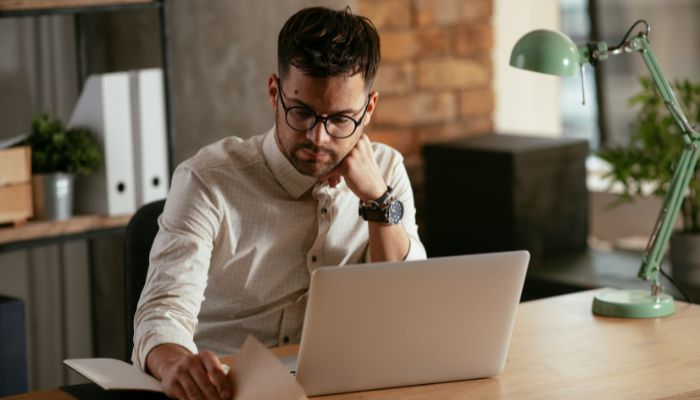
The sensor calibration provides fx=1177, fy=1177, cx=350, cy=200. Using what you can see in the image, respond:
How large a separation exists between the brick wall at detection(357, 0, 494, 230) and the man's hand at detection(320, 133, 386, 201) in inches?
54.3

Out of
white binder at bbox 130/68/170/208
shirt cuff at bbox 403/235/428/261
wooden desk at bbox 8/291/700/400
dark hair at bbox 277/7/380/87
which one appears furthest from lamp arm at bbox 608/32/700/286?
white binder at bbox 130/68/170/208

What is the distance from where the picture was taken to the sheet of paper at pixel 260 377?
4.99ft

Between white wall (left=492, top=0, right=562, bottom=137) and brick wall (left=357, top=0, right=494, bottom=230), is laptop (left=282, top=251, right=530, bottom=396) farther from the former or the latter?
white wall (left=492, top=0, right=562, bottom=137)

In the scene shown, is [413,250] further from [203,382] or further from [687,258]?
[687,258]

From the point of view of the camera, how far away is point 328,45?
198cm

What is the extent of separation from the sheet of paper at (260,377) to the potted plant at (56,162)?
1400 mm

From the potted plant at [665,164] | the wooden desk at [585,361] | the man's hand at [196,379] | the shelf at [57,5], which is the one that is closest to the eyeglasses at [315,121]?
the wooden desk at [585,361]

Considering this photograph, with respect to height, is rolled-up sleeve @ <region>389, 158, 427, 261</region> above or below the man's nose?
below

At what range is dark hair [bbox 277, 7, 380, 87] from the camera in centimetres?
198

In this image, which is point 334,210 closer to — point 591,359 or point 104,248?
point 591,359

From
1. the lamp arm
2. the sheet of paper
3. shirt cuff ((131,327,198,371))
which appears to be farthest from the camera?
the lamp arm

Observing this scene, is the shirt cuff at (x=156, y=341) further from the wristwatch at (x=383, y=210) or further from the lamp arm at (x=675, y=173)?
the lamp arm at (x=675, y=173)

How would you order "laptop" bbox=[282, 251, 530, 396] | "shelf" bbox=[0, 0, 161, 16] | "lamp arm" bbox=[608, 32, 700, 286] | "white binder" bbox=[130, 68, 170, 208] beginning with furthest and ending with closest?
"white binder" bbox=[130, 68, 170, 208] → "shelf" bbox=[0, 0, 161, 16] → "lamp arm" bbox=[608, 32, 700, 286] → "laptop" bbox=[282, 251, 530, 396]

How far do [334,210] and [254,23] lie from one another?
1.27 metres
